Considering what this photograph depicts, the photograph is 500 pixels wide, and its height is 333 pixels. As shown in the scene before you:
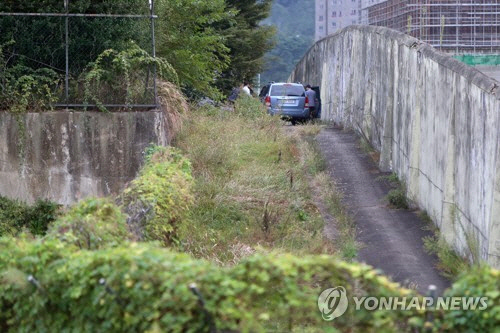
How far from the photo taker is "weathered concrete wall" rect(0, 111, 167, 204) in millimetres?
13609

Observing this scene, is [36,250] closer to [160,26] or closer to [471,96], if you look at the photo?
[471,96]

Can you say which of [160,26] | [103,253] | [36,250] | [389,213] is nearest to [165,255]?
[103,253]

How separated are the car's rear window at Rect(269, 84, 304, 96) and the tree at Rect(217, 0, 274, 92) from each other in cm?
285

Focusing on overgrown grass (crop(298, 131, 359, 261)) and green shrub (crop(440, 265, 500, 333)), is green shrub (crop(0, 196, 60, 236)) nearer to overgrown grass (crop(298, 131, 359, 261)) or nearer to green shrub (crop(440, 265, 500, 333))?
overgrown grass (crop(298, 131, 359, 261))

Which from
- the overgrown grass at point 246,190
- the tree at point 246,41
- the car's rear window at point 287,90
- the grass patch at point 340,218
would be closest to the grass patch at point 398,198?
the grass patch at point 340,218

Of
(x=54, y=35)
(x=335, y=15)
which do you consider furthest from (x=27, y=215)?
(x=335, y=15)

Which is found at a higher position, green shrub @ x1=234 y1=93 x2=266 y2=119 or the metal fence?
the metal fence

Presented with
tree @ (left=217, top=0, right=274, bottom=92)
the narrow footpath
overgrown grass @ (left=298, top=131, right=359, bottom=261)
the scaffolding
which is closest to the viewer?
the narrow footpath

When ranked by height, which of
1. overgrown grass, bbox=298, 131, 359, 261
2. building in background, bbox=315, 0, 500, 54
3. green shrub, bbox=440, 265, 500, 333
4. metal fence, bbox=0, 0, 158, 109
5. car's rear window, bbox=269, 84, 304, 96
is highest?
building in background, bbox=315, 0, 500, 54

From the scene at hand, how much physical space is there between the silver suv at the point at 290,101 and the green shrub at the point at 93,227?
19582 mm

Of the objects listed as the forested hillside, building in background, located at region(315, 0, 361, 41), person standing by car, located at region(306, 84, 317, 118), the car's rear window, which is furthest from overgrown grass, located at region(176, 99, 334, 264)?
the forested hillside

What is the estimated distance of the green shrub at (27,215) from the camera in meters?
11.9

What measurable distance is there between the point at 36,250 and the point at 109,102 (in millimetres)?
8336

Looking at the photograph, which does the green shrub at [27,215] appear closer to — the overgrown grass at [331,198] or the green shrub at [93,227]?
the overgrown grass at [331,198]
